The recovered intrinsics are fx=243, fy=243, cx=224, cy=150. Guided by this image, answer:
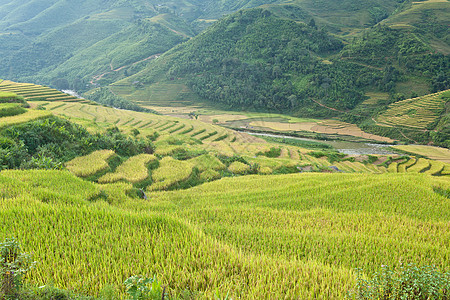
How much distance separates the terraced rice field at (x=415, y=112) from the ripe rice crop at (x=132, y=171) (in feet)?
178

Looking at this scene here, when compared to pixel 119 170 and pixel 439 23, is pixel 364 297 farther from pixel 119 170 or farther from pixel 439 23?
pixel 439 23

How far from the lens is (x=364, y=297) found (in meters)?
2.40

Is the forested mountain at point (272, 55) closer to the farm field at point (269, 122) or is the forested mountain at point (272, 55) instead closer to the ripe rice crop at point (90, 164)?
the farm field at point (269, 122)

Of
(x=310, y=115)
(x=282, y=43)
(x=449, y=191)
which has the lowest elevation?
(x=310, y=115)

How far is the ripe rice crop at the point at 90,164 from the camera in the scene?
8281 millimetres

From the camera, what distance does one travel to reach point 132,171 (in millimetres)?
9562

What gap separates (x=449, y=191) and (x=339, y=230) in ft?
20.7

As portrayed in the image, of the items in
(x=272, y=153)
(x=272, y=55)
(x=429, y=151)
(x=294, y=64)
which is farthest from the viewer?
(x=272, y=55)

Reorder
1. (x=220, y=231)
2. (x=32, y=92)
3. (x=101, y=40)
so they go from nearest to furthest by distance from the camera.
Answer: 1. (x=220, y=231)
2. (x=32, y=92)
3. (x=101, y=40)

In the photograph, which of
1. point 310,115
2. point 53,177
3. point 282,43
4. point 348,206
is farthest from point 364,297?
point 282,43

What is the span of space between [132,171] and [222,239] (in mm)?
6505

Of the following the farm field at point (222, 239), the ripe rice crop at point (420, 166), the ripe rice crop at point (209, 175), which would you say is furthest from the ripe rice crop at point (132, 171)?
the ripe rice crop at point (420, 166)

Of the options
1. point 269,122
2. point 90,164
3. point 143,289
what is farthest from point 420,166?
point 143,289

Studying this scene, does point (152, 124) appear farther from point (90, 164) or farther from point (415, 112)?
point (415, 112)
